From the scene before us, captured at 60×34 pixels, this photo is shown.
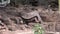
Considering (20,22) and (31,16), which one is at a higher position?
(31,16)

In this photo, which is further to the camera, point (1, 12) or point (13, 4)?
point (13, 4)

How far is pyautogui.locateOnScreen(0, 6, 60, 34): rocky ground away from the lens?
15.0 feet

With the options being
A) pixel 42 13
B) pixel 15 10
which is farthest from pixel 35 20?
pixel 15 10

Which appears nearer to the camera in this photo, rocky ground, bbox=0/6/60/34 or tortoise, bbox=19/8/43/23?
rocky ground, bbox=0/6/60/34

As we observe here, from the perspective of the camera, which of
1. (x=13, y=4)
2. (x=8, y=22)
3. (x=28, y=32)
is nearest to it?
(x=28, y=32)

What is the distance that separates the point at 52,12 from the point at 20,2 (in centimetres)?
98

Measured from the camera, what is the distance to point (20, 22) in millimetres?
4855

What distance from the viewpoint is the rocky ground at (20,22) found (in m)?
4.56

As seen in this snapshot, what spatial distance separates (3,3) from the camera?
5160 mm

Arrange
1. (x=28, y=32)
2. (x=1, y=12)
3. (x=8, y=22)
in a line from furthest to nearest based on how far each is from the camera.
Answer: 1. (x=1, y=12)
2. (x=8, y=22)
3. (x=28, y=32)

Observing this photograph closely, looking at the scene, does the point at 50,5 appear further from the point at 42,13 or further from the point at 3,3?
the point at 3,3

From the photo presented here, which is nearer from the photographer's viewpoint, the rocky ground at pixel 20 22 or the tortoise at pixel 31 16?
the rocky ground at pixel 20 22

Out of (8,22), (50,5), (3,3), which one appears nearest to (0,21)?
(8,22)

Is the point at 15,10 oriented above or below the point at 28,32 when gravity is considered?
above
